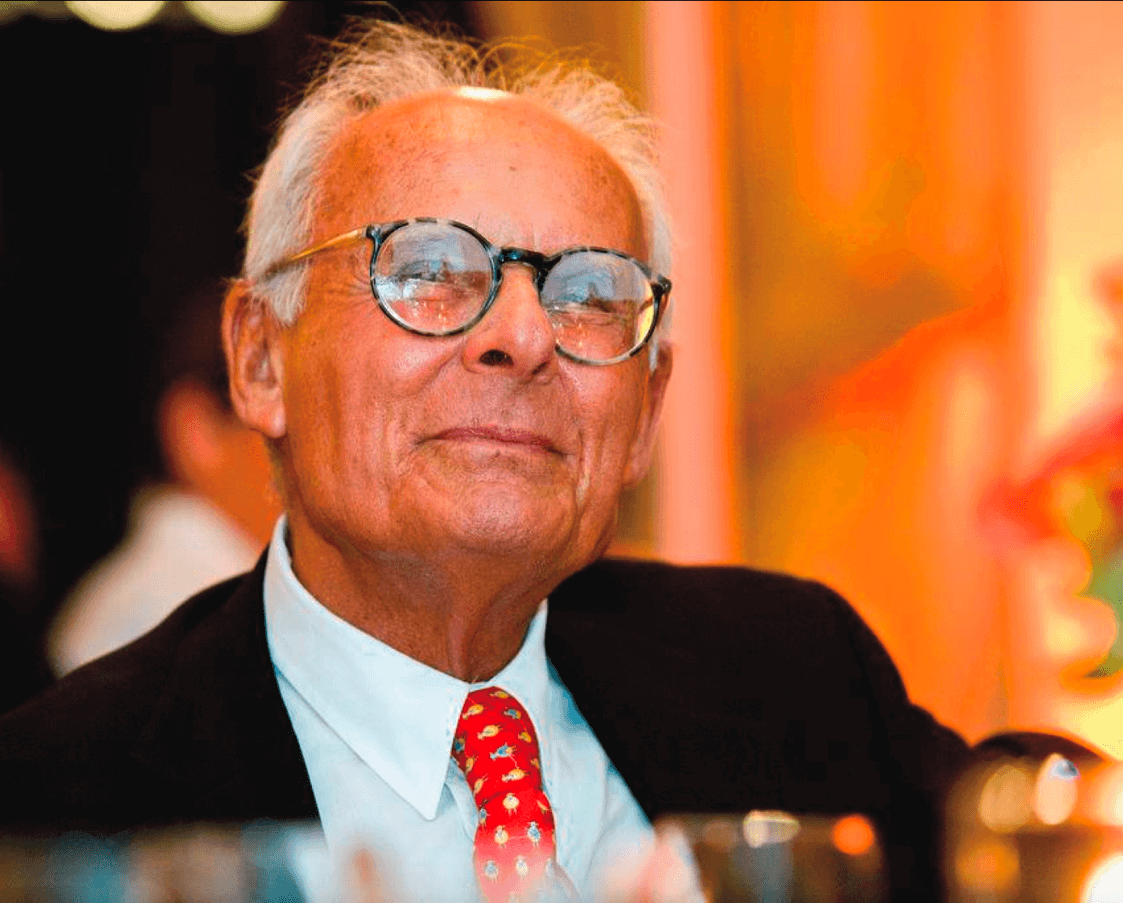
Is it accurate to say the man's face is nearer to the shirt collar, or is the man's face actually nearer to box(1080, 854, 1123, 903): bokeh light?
the shirt collar

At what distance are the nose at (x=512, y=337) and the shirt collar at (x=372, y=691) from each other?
412mm

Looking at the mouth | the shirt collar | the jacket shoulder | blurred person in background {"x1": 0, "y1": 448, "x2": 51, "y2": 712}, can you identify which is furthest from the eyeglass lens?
blurred person in background {"x1": 0, "y1": 448, "x2": 51, "y2": 712}

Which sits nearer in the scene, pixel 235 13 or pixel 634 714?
pixel 634 714

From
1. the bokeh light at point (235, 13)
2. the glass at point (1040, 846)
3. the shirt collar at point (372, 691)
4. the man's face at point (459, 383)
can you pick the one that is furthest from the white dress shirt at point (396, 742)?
the bokeh light at point (235, 13)

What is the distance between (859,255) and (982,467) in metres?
0.63

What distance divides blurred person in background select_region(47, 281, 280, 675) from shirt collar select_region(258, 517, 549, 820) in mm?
1589

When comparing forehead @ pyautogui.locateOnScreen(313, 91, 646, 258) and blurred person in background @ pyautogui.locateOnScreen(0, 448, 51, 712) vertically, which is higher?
forehead @ pyautogui.locateOnScreen(313, 91, 646, 258)

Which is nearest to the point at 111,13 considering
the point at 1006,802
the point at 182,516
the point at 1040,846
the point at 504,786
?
the point at 182,516

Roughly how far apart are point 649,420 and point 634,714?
0.45 m

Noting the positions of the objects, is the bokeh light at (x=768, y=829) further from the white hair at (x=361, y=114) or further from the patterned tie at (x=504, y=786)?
the white hair at (x=361, y=114)

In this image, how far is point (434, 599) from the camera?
5.91 feet

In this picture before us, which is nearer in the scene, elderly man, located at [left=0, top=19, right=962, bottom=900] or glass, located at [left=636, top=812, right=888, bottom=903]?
glass, located at [left=636, top=812, right=888, bottom=903]

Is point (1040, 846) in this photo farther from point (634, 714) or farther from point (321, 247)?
point (321, 247)

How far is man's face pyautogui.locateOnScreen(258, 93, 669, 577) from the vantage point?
1.70m
